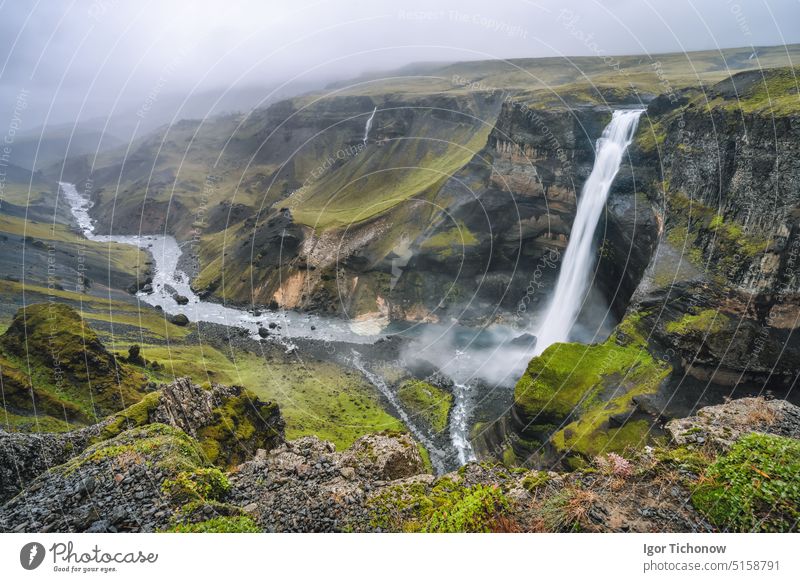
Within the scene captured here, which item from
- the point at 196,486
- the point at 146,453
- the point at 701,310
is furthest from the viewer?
the point at 701,310

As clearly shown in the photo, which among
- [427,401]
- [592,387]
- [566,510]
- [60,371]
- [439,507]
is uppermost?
[60,371]

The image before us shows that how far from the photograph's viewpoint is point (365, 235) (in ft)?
288

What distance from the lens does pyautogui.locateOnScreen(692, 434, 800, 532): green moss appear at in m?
10.6

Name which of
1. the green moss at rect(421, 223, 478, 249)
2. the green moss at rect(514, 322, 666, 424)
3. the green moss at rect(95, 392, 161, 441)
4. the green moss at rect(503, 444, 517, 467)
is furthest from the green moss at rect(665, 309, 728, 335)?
the green moss at rect(421, 223, 478, 249)

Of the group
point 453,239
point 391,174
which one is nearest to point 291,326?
point 453,239

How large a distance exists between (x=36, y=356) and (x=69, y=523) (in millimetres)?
29759

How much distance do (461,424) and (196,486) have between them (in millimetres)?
37281

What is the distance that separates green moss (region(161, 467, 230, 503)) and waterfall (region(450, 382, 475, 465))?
99.0 ft

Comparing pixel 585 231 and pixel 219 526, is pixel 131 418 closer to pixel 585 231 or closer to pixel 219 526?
pixel 219 526

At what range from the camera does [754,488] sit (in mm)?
11039

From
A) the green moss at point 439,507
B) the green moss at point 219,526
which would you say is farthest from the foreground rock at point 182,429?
the green moss at point 439,507

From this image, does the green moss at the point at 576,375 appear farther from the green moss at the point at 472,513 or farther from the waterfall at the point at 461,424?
the green moss at the point at 472,513

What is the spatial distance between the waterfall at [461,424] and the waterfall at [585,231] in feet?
38.1

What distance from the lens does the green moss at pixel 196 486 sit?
13930 millimetres
